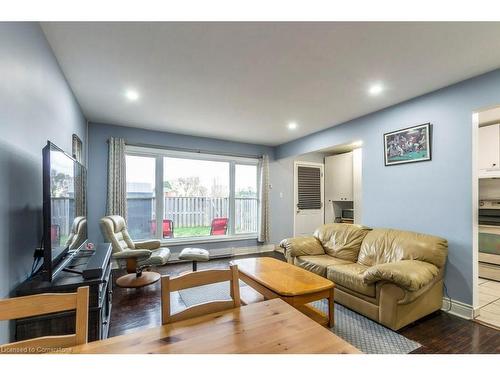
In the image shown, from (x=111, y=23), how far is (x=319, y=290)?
8.63 feet

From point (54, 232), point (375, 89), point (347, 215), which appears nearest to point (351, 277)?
point (375, 89)

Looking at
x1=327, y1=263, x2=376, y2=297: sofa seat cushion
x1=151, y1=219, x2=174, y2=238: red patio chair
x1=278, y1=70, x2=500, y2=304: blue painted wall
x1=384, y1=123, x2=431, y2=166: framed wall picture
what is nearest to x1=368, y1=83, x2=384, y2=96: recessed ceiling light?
x1=278, y1=70, x2=500, y2=304: blue painted wall

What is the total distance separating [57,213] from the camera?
1.63 m

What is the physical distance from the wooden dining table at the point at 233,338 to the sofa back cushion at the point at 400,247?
2.19 meters

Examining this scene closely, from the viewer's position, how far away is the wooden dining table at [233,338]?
2.57 ft

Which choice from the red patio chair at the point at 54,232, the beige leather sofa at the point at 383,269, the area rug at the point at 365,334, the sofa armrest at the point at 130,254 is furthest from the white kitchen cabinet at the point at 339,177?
the red patio chair at the point at 54,232

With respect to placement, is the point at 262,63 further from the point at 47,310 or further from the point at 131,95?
the point at 47,310

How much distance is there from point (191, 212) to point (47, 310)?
3.98 m

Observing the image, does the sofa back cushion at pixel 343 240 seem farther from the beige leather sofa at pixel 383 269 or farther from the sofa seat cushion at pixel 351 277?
the sofa seat cushion at pixel 351 277

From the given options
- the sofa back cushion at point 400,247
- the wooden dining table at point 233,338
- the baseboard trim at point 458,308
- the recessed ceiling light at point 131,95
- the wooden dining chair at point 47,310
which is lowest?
the baseboard trim at point 458,308

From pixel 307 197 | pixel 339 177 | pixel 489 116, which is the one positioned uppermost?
pixel 489 116

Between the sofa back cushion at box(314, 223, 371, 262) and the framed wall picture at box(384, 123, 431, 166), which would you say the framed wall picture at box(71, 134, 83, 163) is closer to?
the sofa back cushion at box(314, 223, 371, 262)

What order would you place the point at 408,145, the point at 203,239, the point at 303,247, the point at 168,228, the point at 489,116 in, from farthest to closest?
1. the point at 203,239
2. the point at 168,228
3. the point at 303,247
4. the point at 489,116
5. the point at 408,145
